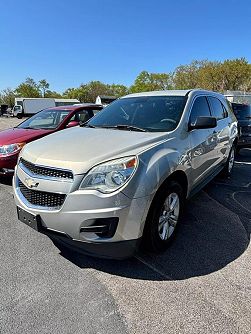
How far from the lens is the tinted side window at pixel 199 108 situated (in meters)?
3.76

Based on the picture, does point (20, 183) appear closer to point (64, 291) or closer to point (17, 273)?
point (17, 273)

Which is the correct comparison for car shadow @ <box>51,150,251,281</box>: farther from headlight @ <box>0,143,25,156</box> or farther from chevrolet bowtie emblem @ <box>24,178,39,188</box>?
headlight @ <box>0,143,25,156</box>

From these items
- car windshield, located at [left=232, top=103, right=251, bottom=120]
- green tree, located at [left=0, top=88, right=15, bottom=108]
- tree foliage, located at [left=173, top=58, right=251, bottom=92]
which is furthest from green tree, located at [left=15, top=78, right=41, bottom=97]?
car windshield, located at [left=232, top=103, right=251, bottom=120]

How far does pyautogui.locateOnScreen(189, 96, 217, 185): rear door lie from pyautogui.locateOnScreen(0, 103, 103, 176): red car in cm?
305

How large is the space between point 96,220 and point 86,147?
2.67 feet

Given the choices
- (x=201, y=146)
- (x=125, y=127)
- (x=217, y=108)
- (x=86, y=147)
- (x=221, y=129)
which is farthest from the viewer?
(x=217, y=108)

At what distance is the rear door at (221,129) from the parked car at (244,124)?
121 inches

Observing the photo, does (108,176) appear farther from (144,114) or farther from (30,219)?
(144,114)

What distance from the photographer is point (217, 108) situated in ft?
16.6

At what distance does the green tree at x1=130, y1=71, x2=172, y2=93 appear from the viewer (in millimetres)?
67000

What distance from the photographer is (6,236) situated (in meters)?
3.48

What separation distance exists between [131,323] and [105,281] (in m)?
0.55

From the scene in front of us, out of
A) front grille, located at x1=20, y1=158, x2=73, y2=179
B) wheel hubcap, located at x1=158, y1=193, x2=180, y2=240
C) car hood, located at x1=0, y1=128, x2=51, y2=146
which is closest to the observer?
front grille, located at x1=20, y1=158, x2=73, y2=179

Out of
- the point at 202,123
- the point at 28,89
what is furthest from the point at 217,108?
the point at 28,89
